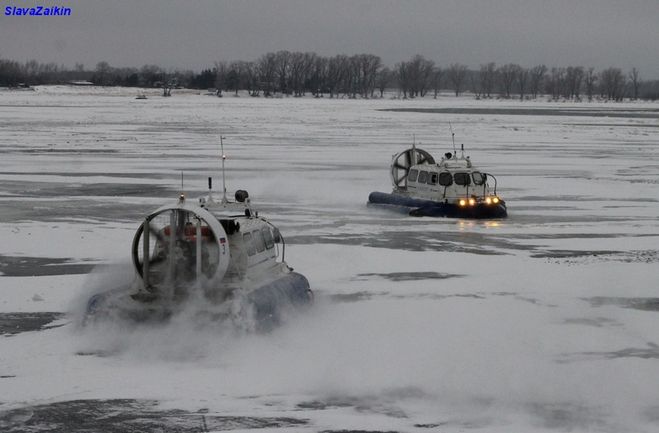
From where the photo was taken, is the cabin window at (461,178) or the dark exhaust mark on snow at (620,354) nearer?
the dark exhaust mark on snow at (620,354)

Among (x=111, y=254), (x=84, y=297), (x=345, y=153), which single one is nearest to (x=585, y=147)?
(x=345, y=153)

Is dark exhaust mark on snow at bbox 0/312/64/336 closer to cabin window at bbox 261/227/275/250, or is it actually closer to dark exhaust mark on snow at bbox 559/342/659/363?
cabin window at bbox 261/227/275/250

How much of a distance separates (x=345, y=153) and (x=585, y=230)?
74.3ft

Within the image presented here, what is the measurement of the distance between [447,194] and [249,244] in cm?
1277

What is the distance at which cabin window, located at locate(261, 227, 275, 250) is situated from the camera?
14.0 meters

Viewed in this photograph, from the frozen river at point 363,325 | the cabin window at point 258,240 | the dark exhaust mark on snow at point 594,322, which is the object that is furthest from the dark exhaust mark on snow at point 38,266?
the dark exhaust mark on snow at point 594,322

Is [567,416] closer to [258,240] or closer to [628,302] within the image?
[258,240]

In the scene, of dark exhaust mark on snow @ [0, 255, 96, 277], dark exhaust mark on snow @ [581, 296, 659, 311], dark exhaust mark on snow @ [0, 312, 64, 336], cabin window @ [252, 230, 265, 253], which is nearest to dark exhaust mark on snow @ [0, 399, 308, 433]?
dark exhaust mark on snow @ [0, 312, 64, 336]

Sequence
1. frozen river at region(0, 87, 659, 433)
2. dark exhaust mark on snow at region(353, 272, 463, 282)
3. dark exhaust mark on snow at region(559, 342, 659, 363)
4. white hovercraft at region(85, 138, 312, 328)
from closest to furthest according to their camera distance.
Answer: frozen river at region(0, 87, 659, 433)
dark exhaust mark on snow at region(559, 342, 659, 363)
white hovercraft at region(85, 138, 312, 328)
dark exhaust mark on snow at region(353, 272, 463, 282)

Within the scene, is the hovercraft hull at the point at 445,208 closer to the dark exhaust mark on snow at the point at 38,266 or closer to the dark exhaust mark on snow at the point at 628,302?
the dark exhaust mark on snow at the point at 628,302

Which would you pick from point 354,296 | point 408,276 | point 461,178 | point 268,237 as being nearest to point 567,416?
point 268,237

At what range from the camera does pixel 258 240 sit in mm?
13789

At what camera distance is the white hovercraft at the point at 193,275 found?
41.1 ft

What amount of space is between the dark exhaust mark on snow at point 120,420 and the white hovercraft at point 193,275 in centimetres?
225
